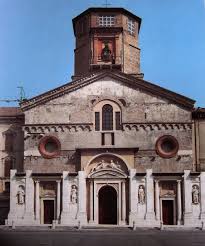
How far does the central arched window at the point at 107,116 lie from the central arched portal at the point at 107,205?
3.96 metres

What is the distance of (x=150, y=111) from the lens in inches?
1361

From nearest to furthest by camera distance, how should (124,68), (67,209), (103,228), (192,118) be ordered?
(103,228), (67,209), (192,118), (124,68)

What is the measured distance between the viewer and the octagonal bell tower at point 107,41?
39.0 metres

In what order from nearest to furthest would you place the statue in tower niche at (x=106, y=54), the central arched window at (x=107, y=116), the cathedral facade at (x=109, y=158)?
the cathedral facade at (x=109, y=158)
the central arched window at (x=107, y=116)
the statue in tower niche at (x=106, y=54)

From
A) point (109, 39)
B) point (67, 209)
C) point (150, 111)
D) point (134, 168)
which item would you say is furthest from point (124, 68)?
point (67, 209)

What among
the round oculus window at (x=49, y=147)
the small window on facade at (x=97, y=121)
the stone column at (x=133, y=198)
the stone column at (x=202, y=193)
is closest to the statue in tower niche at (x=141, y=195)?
the stone column at (x=133, y=198)

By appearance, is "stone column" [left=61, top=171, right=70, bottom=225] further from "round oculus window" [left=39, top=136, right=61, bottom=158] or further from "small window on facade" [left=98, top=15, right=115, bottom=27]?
"small window on facade" [left=98, top=15, right=115, bottom=27]

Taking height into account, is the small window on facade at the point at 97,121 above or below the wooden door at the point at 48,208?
above

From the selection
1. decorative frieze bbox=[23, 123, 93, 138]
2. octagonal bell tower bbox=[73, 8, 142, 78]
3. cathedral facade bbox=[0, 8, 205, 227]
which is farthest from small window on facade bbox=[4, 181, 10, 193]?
octagonal bell tower bbox=[73, 8, 142, 78]

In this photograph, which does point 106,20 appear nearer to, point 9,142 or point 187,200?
point 9,142

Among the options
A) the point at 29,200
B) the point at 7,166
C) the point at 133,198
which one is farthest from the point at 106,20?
the point at 29,200

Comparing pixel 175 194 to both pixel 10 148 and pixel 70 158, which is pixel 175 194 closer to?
pixel 70 158

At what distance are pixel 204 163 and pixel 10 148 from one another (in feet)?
44.6

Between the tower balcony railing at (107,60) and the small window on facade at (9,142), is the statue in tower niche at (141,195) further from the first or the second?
the tower balcony railing at (107,60)
